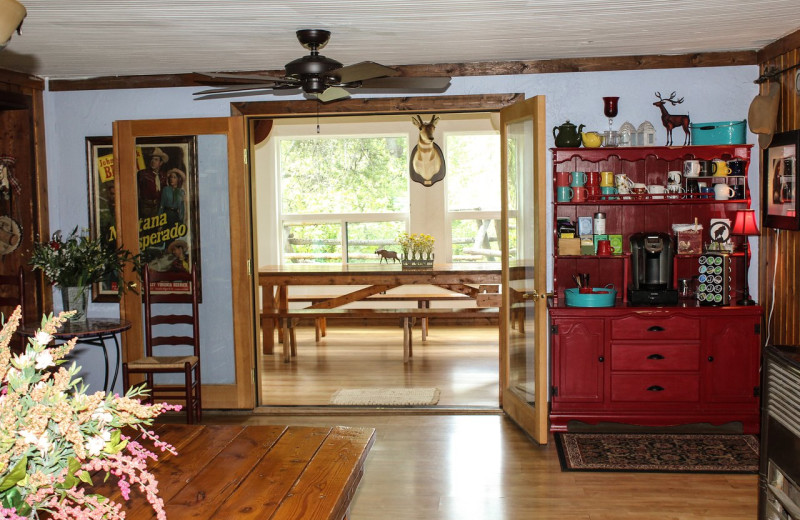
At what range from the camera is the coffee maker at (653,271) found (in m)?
5.19

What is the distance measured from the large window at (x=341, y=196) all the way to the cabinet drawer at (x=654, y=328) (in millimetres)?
4570

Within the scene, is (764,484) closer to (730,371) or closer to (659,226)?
(730,371)

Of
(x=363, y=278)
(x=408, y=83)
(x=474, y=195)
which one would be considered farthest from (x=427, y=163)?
(x=408, y=83)

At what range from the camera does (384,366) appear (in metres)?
7.37

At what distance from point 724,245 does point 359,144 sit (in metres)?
5.09

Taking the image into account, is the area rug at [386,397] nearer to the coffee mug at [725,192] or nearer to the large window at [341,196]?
the coffee mug at [725,192]

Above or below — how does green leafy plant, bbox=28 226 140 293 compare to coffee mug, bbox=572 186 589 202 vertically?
below

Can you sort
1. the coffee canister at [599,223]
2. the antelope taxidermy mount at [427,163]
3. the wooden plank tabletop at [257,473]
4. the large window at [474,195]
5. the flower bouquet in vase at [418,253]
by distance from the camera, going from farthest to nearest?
the large window at [474,195] < the antelope taxidermy mount at [427,163] < the flower bouquet in vase at [418,253] < the coffee canister at [599,223] < the wooden plank tabletop at [257,473]

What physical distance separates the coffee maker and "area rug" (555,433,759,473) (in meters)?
0.90

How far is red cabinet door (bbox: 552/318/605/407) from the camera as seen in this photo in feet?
16.9

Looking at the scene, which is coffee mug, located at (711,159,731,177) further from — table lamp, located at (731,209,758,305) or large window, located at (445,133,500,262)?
large window, located at (445,133,500,262)

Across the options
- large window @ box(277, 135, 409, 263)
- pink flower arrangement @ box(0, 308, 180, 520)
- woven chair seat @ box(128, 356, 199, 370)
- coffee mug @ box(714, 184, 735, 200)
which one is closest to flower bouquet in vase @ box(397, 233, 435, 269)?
large window @ box(277, 135, 409, 263)

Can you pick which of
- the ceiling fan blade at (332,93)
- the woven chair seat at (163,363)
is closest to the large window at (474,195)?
the woven chair seat at (163,363)

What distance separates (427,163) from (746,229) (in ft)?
15.0
